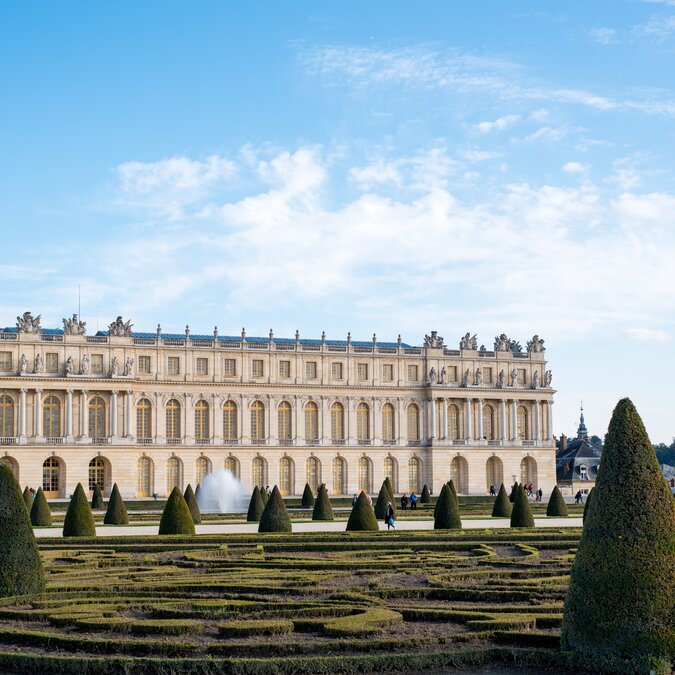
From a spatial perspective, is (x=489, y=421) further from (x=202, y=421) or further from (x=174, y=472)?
(x=174, y=472)

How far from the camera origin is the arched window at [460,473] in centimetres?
6944

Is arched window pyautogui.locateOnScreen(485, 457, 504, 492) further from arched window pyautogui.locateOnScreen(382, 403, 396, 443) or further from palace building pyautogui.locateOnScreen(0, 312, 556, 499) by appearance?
arched window pyautogui.locateOnScreen(382, 403, 396, 443)

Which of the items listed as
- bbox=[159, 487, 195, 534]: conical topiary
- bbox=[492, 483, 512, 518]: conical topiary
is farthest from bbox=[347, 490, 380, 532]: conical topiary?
bbox=[492, 483, 512, 518]: conical topiary

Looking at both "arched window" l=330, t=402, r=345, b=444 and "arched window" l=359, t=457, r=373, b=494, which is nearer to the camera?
"arched window" l=330, t=402, r=345, b=444

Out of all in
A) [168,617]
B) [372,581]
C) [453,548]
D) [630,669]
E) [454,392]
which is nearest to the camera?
[630,669]

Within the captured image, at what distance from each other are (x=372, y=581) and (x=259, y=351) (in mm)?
49619

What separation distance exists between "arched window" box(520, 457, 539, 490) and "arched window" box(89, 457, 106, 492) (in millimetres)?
26094

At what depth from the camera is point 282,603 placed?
45.5 feet

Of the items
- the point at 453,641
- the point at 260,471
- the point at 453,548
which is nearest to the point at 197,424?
the point at 260,471

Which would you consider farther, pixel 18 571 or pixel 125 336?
pixel 125 336

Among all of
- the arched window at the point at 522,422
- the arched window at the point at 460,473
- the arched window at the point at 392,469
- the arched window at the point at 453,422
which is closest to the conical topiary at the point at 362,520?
the arched window at the point at 392,469

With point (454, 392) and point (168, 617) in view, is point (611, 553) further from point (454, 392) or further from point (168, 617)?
point (454, 392)

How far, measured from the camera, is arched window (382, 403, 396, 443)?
2702 inches

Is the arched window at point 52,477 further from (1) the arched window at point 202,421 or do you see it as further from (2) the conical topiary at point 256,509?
(2) the conical topiary at point 256,509
